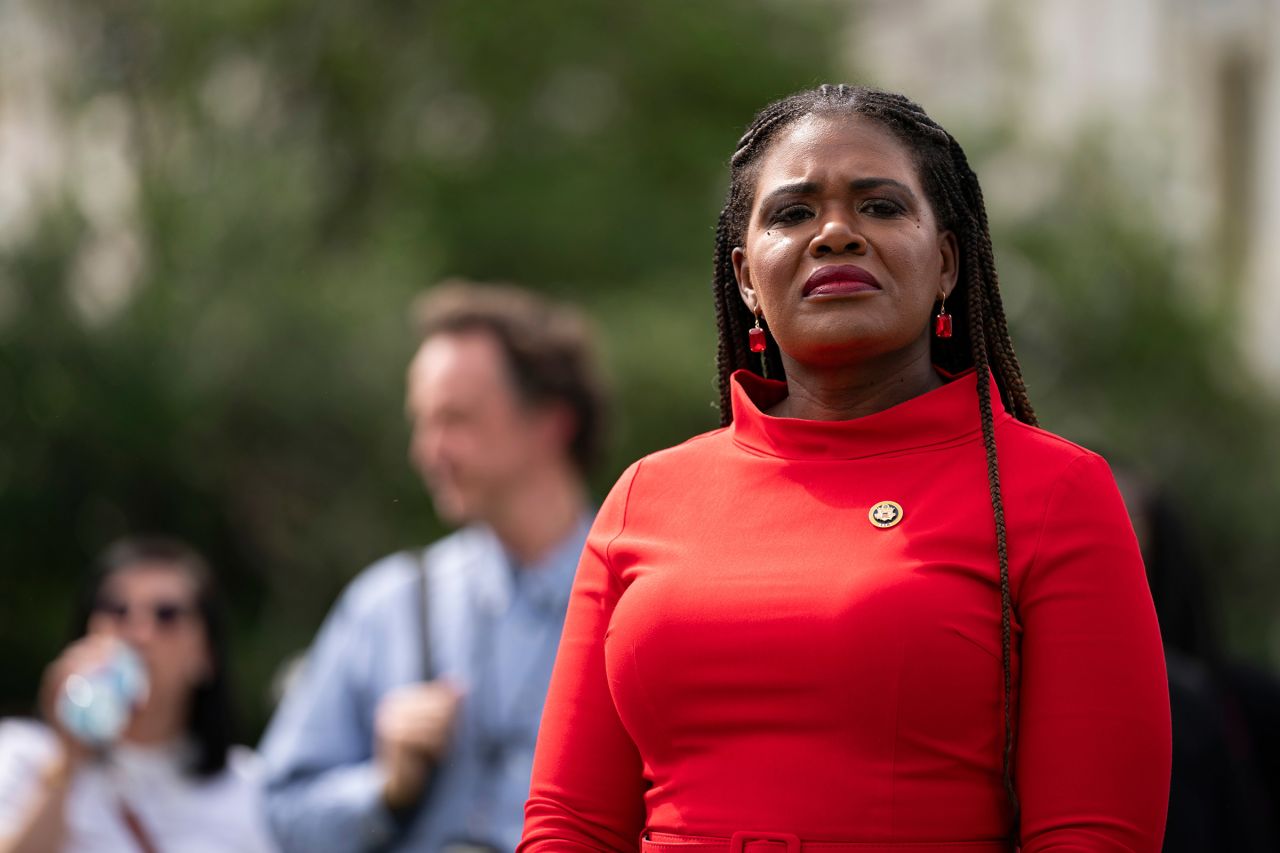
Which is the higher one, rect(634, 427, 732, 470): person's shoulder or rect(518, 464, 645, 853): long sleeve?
rect(634, 427, 732, 470): person's shoulder

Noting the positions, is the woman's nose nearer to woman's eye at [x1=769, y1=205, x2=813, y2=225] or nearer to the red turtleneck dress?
woman's eye at [x1=769, y1=205, x2=813, y2=225]

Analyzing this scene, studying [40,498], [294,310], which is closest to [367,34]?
[294,310]

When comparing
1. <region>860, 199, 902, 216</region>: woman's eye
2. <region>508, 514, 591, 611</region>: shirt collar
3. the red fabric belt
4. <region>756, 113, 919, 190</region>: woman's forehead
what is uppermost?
<region>756, 113, 919, 190</region>: woman's forehead

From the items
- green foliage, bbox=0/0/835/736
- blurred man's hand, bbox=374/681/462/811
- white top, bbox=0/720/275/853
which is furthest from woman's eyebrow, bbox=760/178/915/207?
green foliage, bbox=0/0/835/736

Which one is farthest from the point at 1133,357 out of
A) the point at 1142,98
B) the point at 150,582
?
the point at 150,582

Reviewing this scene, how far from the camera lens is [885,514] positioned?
2.25 meters

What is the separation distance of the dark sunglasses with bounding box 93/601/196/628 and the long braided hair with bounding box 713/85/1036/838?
12.9 ft

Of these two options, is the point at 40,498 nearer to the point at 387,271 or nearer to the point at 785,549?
the point at 387,271

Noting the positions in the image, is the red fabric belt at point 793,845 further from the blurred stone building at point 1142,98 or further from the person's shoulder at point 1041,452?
the blurred stone building at point 1142,98

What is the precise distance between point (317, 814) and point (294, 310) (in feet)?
35.1

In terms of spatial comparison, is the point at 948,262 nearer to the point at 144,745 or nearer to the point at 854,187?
the point at 854,187

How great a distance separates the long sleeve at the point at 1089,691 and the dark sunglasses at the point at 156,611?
4.38m

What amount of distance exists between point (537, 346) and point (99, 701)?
155 cm

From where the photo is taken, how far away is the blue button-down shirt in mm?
4570
